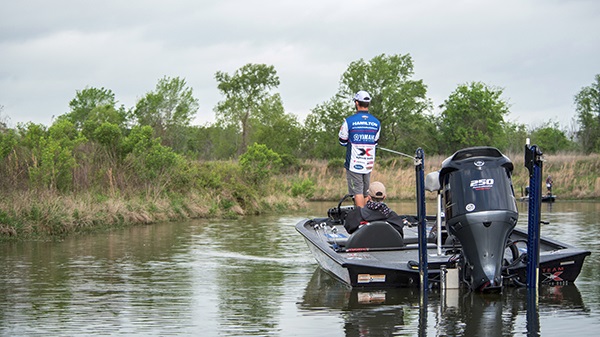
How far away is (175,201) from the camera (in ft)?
83.3

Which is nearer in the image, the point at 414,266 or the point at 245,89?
the point at 414,266

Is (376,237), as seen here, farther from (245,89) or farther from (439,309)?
(245,89)

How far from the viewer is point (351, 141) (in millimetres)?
13609

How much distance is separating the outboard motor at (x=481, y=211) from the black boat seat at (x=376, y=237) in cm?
174

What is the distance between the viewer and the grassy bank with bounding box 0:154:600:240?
17984mm

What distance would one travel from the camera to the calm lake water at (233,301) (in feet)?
26.6

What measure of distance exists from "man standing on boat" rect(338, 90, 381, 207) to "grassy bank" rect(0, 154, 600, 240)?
6.19m

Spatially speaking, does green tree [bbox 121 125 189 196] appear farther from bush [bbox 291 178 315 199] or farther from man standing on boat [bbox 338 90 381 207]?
man standing on boat [bbox 338 90 381 207]

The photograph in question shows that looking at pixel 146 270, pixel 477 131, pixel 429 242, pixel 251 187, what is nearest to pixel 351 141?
pixel 429 242

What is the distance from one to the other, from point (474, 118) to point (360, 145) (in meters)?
61.7

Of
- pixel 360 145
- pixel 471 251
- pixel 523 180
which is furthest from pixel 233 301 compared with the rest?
pixel 523 180

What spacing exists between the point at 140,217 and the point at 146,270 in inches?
379

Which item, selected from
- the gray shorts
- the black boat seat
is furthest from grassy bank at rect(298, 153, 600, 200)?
the black boat seat

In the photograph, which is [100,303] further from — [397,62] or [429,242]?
[397,62]
